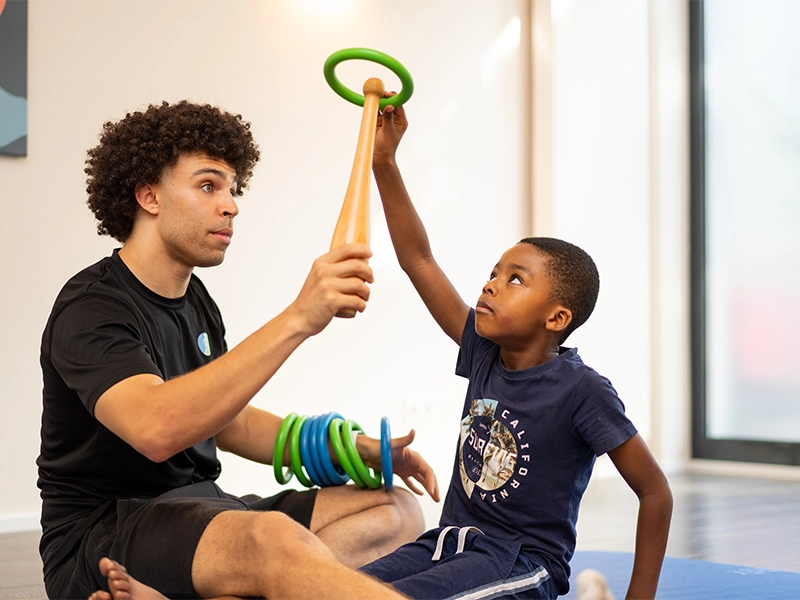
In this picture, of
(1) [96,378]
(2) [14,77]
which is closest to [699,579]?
(1) [96,378]

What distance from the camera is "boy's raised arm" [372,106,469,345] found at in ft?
6.52

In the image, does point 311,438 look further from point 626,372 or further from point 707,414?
point 707,414

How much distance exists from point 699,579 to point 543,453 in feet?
3.42

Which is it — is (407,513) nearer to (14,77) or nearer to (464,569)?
(464,569)

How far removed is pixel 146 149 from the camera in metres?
2.03

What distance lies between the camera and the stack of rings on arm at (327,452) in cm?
197

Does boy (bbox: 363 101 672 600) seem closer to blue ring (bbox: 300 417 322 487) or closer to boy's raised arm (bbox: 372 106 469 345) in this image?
boy's raised arm (bbox: 372 106 469 345)

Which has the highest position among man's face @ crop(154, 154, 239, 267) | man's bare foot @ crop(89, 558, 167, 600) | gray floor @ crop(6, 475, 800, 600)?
man's face @ crop(154, 154, 239, 267)

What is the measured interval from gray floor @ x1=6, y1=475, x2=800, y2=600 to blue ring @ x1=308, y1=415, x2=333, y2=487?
879mm

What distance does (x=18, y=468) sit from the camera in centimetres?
336

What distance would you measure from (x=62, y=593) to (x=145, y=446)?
1.45ft

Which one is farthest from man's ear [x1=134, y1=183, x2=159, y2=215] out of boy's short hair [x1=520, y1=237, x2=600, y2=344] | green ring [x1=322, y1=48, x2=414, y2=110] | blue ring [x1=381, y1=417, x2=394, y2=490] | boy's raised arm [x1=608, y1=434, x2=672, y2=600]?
boy's raised arm [x1=608, y1=434, x2=672, y2=600]

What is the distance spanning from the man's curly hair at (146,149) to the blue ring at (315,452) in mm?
591

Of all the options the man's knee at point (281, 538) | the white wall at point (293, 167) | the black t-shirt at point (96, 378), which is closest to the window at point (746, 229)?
the white wall at point (293, 167)
